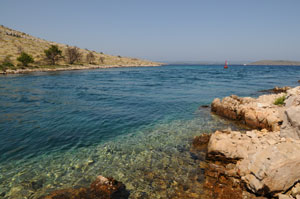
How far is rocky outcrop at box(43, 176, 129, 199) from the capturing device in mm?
6562

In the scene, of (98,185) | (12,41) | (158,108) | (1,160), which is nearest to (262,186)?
(98,185)

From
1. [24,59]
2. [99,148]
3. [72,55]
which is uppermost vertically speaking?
[72,55]

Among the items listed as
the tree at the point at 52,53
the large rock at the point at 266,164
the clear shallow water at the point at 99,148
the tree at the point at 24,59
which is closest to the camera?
the large rock at the point at 266,164

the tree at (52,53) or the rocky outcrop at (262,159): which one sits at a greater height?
the tree at (52,53)

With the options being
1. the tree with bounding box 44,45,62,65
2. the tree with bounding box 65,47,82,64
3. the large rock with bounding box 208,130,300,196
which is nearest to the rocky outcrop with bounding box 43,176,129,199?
the large rock with bounding box 208,130,300,196

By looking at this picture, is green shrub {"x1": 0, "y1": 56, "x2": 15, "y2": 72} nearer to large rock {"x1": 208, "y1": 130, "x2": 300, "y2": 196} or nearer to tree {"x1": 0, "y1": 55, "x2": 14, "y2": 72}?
tree {"x1": 0, "y1": 55, "x2": 14, "y2": 72}

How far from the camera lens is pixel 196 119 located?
15992mm

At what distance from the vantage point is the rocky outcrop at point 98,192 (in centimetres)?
656

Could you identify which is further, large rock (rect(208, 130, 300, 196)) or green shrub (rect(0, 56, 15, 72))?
green shrub (rect(0, 56, 15, 72))

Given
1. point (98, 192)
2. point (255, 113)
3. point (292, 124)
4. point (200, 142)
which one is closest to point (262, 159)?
point (292, 124)

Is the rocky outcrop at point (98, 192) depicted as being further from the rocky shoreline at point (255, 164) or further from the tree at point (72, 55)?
the tree at point (72, 55)

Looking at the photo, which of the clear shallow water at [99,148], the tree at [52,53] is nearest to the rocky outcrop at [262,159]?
the clear shallow water at [99,148]

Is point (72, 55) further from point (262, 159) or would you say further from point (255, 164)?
point (262, 159)

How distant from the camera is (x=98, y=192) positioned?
262 inches
